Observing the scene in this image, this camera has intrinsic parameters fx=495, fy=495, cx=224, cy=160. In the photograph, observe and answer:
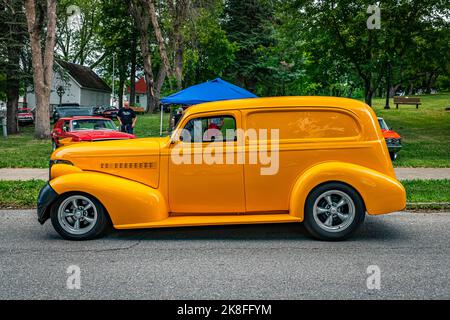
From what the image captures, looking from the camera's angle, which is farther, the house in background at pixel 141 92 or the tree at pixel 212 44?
the house in background at pixel 141 92

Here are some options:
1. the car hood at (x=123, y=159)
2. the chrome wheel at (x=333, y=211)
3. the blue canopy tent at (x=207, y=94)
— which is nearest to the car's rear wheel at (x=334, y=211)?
the chrome wheel at (x=333, y=211)

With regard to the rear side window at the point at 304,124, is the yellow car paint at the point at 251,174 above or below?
below

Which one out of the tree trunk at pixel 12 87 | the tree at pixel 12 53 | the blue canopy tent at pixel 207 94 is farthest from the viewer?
the tree trunk at pixel 12 87

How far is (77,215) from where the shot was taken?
21.6 feet

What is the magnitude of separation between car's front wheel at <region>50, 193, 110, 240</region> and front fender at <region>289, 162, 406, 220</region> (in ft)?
8.43

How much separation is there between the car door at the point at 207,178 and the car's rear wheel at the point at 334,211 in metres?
0.92

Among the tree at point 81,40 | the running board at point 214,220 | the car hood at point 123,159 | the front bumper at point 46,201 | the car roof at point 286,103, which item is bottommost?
the running board at point 214,220

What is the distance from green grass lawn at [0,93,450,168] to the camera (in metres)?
15.9

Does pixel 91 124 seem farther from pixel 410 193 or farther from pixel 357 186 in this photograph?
pixel 357 186

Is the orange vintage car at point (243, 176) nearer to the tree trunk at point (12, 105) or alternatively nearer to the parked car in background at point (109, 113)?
the tree trunk at point (12, 105)

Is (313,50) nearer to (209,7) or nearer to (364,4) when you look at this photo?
(364,4)

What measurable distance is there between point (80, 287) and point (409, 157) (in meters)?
14.5

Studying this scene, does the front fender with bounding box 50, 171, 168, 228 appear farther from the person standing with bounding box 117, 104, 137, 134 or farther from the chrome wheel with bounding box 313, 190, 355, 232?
the person standing with bounding box 117, 104, 137, 134

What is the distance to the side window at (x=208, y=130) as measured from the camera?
6.74 metres
